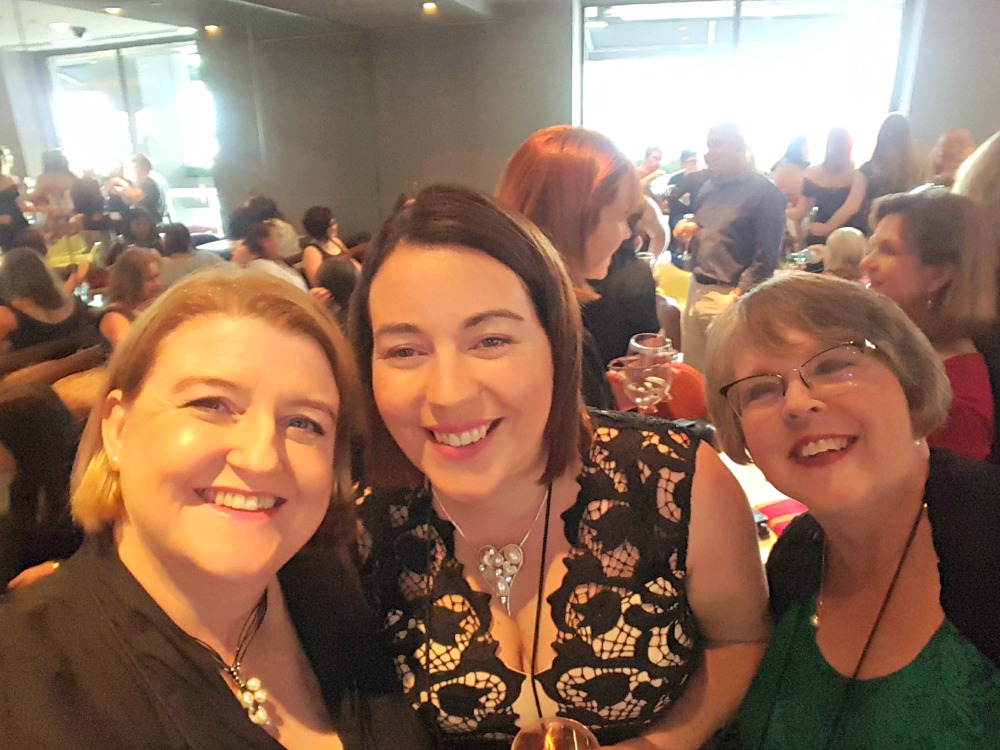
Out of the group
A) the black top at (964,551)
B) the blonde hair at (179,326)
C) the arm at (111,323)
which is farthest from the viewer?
the arm at (111,323)

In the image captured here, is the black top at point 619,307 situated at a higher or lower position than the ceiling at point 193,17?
lower

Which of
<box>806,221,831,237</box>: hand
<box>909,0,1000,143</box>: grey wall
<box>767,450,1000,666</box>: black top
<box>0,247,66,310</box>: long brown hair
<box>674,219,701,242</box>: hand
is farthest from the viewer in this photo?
<box>909,0,1000,143</box>: grey wall

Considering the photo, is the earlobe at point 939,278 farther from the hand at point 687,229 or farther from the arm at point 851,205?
the arm at point 851,205

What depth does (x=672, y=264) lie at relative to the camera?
652 centimetres

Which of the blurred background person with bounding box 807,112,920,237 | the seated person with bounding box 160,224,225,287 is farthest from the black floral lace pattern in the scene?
the blurred background person with bounding box 807,112,920,237

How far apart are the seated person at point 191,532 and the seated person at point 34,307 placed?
196cm

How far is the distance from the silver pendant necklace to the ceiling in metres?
3.38

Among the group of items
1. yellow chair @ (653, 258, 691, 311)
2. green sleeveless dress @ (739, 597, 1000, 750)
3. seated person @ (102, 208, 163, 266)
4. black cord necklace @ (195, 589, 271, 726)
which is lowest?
yellow chair @ (653, 258, 691, 311)

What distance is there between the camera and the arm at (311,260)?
A: 4629 mm

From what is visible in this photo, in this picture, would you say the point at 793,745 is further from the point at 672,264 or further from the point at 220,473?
Answer: the point at 672,264

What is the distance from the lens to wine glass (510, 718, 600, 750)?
38.7 inches

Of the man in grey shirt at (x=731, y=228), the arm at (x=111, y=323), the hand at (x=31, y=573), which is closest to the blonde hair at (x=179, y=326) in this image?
the hand at (x=31, y=573)

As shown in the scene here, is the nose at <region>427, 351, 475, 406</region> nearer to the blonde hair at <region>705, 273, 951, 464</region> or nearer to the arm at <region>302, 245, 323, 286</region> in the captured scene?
the blonde hair at <region>705, 273, 951, 464</region>

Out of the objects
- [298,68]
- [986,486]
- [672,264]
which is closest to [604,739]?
[986,486]
